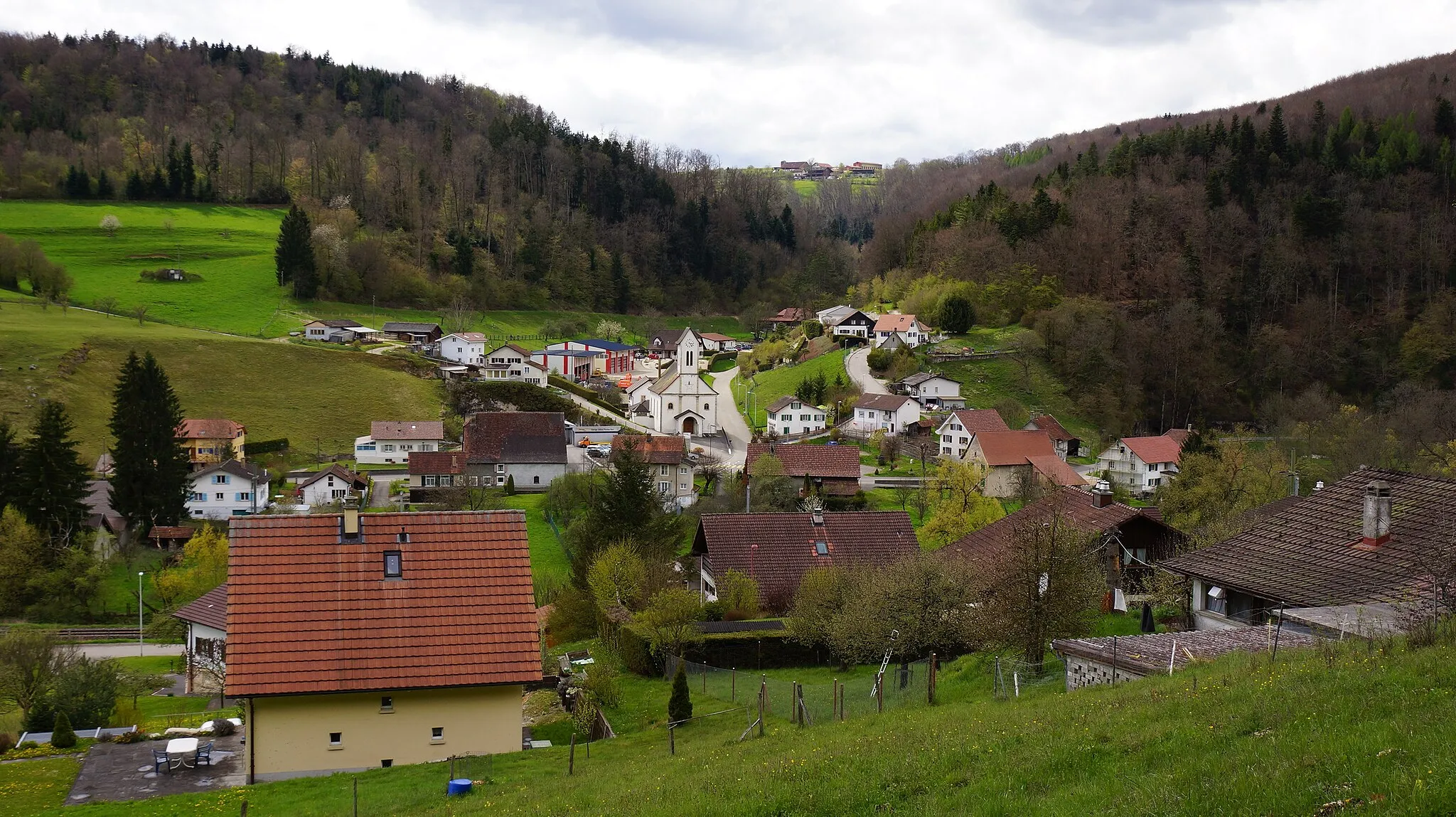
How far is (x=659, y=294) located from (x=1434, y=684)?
135 meters

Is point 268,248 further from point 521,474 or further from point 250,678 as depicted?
point 250,678

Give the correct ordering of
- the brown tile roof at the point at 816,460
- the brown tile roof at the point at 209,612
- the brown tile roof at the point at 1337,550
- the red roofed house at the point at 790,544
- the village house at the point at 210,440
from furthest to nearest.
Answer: the village house at the point at 210,440 → the brown tile roof at the point at 816,460 → the brown tile roof at the point at 209,612 → the red roofed house at the point at 790,544 → the brown tile roof at the point at 1337,550

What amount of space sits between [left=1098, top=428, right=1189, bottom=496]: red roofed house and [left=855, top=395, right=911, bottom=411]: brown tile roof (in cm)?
1434

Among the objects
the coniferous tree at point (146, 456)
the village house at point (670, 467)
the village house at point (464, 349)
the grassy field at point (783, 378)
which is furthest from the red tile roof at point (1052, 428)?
the coniferous tree at point (146, 456)

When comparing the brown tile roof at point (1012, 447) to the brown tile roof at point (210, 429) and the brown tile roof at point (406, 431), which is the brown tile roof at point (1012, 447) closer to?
the brown tile roof at point (406, 431)

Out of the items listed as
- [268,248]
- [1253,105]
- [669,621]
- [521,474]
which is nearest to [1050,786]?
[669,621]

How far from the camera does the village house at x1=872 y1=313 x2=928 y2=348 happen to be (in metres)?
89.7

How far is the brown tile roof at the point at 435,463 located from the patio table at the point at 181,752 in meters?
42.6

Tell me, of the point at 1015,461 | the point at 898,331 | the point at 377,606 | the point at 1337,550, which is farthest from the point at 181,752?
the point at 898,331

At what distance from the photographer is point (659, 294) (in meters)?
142

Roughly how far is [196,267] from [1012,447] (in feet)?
280

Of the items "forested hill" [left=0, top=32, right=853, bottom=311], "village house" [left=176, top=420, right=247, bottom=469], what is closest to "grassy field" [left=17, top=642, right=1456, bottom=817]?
"village house" [left=176, top=420, right=247, bottom=469]

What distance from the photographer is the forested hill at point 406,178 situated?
123250mm

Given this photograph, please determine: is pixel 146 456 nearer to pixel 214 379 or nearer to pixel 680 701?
pixel 214 379
